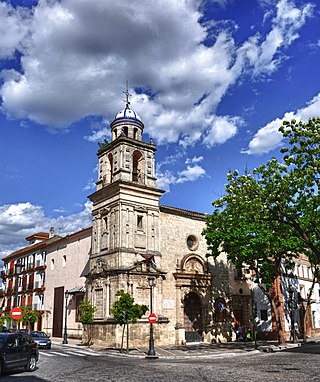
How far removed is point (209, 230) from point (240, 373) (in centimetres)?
1524

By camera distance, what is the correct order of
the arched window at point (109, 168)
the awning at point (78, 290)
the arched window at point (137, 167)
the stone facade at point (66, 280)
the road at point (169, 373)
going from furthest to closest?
the stone facade at point (66, 280)
the awning at point (78, 290)
the arched window at point (109, 168)
the arched window at point (137, 167)
the road at point (169, 373)

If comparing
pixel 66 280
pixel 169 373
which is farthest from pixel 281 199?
pixel 66 280

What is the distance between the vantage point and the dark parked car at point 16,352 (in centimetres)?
1363

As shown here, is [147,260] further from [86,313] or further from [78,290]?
[78,290]

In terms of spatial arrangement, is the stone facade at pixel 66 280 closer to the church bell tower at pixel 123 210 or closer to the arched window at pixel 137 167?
the church bell tower at pixel 123 210

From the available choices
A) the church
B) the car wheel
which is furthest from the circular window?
A: the car wheel

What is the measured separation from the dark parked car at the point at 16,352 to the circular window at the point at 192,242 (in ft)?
63.4

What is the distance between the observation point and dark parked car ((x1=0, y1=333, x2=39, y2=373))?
13.6 meters

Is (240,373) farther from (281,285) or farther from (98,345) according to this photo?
(281,285)

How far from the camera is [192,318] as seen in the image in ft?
105

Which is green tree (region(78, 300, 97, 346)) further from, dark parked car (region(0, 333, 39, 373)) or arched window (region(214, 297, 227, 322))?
dark parked car (region(0, 333, 39, 373))

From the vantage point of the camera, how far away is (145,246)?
30.0 m

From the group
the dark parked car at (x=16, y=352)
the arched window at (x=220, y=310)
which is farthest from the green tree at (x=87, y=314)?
the dark parked car at (x=16, y=352)

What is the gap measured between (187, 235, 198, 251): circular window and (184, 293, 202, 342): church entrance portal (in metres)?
3.75
